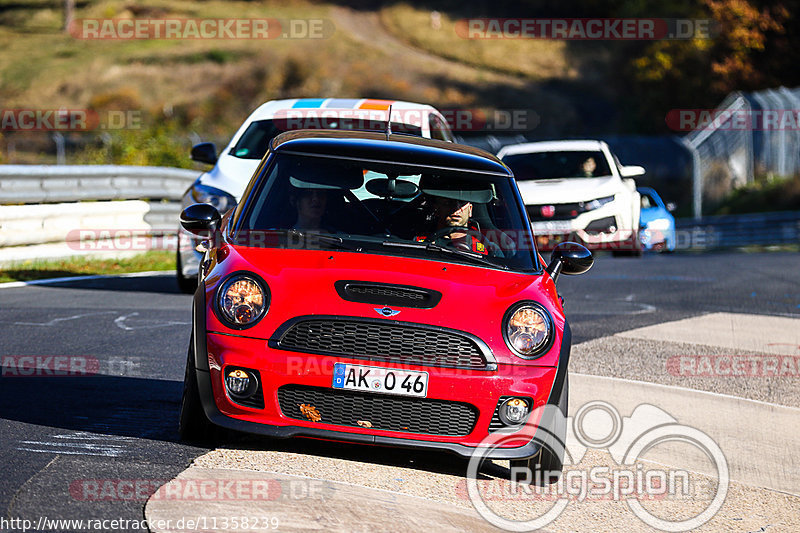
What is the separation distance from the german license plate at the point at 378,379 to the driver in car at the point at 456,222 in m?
1.08

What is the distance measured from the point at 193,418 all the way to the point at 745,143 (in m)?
29.9

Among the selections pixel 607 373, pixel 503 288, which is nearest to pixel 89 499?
pixel 503 288

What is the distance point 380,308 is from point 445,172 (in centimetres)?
136

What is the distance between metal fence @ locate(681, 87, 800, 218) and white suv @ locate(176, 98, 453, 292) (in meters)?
18.3

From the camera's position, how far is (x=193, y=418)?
19.1ft

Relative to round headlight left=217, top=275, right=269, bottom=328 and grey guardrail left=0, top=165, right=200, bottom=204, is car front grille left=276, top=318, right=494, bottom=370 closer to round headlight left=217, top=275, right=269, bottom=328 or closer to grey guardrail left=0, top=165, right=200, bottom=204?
round headlight left=217, top=275, right=269, bottom=328

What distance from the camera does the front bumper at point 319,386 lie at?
5.46 m

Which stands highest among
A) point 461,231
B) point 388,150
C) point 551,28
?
point 551,28

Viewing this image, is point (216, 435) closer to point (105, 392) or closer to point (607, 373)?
point (105, 392)

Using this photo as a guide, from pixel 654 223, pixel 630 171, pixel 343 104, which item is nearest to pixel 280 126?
pixel 343 104

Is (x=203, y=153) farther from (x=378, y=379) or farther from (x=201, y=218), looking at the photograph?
(x=378, y=379)

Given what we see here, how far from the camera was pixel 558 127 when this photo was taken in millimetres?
59781

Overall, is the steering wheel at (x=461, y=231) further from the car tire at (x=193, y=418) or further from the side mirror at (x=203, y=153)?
the side mirror at (x=203, y=153)

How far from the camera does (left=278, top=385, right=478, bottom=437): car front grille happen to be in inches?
217
